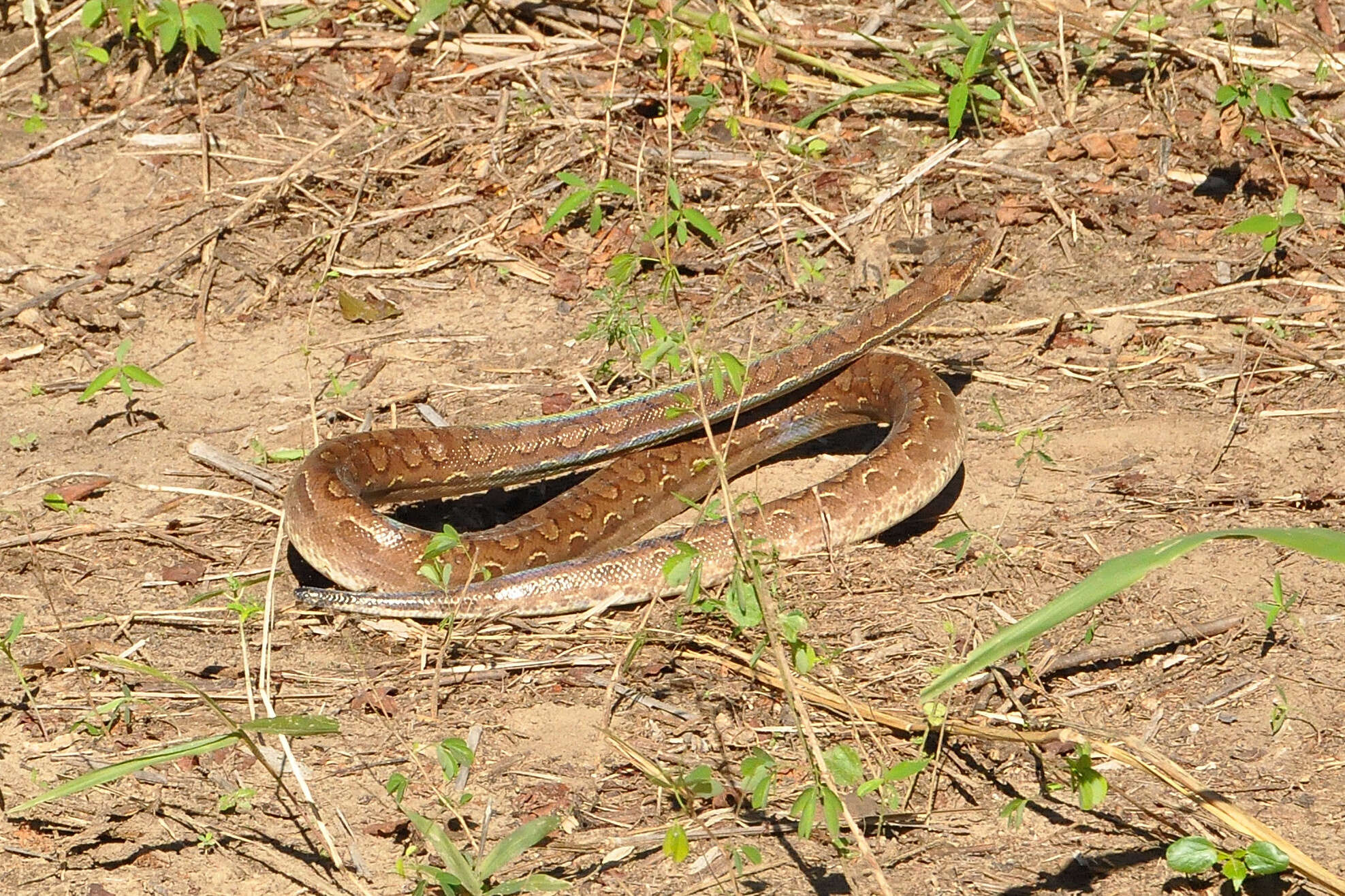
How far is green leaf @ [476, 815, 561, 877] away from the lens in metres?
3.68

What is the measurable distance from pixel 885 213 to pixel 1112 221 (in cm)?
125

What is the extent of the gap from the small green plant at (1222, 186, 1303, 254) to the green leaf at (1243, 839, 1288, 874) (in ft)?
13.0

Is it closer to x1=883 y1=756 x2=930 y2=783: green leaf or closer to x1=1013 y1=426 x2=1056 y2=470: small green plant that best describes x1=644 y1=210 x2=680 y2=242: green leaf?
x1=1013 y1=426 x2=1056 y2=470: small green plant

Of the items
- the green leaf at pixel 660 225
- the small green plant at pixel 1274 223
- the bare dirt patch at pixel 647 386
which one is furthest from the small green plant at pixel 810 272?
the small green plant at pixel 1274 223

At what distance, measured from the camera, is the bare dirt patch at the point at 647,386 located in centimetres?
427

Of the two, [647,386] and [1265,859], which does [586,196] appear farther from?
[1265,859]

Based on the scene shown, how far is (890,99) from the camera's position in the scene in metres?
8.82

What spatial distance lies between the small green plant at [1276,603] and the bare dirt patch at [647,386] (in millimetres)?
59

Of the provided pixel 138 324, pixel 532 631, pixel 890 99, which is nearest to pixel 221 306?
pixel 138 324

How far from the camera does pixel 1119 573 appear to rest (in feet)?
9.79

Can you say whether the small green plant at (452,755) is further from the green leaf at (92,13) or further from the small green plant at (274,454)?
the green leaf at (92,13)

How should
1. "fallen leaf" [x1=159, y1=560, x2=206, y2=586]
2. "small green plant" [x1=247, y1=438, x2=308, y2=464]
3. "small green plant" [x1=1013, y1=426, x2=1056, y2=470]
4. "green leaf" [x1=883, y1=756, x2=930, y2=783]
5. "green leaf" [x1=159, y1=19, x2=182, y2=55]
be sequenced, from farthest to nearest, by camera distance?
1. "green leaf" [x1=159, y1=19, x2=182, y2=55]
2. "small green plant" [x1=247, y1=438, x2=308, y2=464]
3. "small green plant" [x1=1013, y1=426, x2=1056, y2=470]
4. "fallen leaf" [x1=159, y1=560, x2=206, y2=586]
5. "green leaf" [x1=883, y1=756, x2=930, y2=783]

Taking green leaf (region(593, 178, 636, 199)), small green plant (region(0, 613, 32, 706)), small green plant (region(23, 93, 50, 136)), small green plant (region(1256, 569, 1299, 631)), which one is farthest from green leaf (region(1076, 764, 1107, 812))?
small green plant (region(23, 93, 50, 136))

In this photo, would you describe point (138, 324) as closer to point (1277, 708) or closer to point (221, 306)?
point (221, 306)
